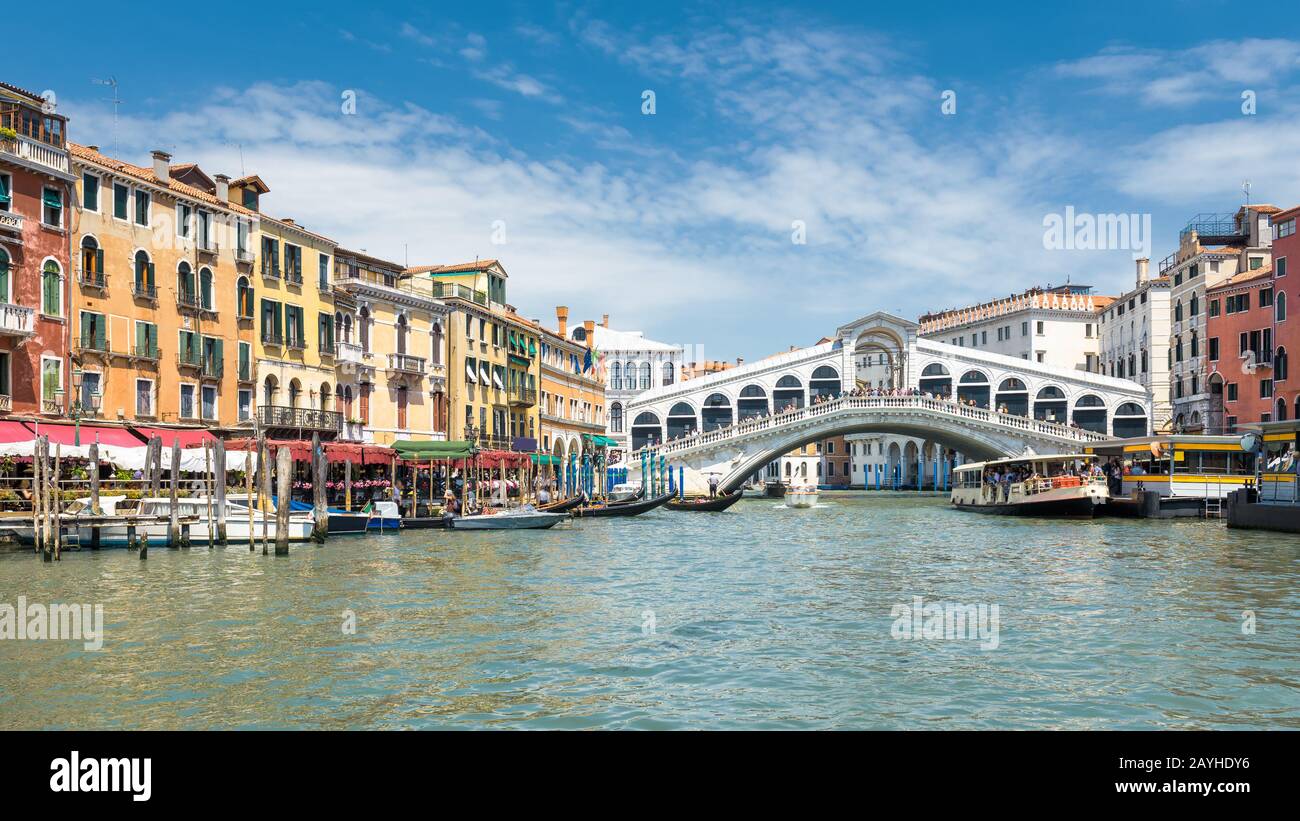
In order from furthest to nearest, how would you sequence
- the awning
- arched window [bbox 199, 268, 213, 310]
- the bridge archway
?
the bridge archway
the awning
arched window [bbox 199, 268, 213, 310]

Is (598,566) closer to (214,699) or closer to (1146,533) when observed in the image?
(214,699)

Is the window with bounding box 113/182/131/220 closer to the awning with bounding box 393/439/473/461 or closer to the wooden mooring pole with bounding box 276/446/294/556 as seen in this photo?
the wooden mooring pole with bounding box 276/446/294/556

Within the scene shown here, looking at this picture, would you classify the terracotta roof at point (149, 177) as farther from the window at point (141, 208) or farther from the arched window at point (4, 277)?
the arched window at point (4, 277)

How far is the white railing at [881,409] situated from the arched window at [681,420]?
1110cm

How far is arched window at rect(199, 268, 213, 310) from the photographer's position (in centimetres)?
2550

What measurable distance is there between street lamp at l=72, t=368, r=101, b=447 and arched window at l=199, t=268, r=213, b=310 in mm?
3978

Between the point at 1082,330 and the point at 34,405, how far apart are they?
57298 mm

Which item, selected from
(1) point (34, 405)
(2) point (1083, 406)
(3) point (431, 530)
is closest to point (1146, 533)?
(3) point (431, 530)

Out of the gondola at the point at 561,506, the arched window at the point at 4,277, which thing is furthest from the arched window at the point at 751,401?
the arched window at the point at 4,277

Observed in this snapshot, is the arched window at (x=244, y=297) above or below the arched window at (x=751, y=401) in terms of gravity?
above

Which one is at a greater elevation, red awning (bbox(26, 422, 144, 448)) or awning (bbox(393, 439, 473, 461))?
red awning (bbox(26, 422, 144, 448))

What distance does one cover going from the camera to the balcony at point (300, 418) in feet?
88.7

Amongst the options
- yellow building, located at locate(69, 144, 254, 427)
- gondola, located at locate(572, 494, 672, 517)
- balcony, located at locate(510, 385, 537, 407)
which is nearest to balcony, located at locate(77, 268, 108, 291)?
Result: yellow building, located at locate(69, 144, 254, 427)
